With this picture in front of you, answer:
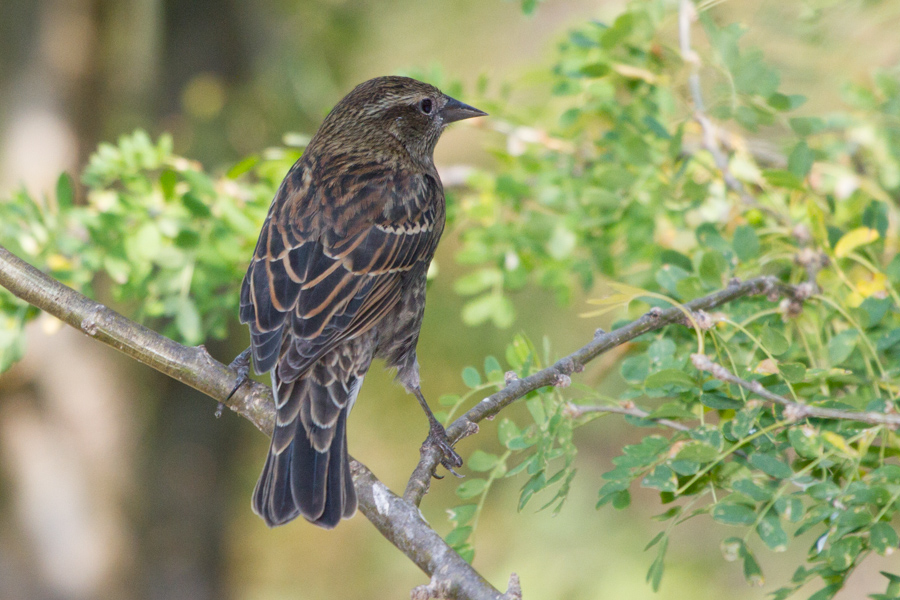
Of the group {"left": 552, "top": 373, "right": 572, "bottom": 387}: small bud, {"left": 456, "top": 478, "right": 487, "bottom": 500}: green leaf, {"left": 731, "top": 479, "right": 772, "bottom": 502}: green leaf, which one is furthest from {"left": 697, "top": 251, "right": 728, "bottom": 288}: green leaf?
{"left": 456, "top": 478, "right": 487, "bottom": 500}: green leaf

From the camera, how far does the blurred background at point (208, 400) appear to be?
4.77 meters

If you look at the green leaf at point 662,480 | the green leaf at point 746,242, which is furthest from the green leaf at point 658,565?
the green leaf at point 746,242

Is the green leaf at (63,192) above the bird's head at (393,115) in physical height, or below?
below

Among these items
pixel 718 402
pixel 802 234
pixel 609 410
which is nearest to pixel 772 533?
pixel 718 402

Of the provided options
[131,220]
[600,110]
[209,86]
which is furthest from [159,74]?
[600,110]

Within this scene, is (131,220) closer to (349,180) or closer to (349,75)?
(349,180)

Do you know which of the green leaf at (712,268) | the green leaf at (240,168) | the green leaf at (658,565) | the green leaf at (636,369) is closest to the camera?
the green leaf at (658,565)

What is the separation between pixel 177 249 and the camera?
8.61 ft

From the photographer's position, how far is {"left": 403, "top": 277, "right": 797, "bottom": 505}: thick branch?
1794 millimetres

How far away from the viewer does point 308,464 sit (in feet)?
6.70

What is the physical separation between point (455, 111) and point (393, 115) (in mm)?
238

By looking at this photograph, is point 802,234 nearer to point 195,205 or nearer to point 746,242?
point 746,242

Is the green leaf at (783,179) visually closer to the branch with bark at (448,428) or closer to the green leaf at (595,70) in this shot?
the branch with bark at (448,428)

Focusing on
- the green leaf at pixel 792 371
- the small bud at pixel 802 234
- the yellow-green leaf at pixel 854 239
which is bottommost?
the green leaf at pixel 792 371
